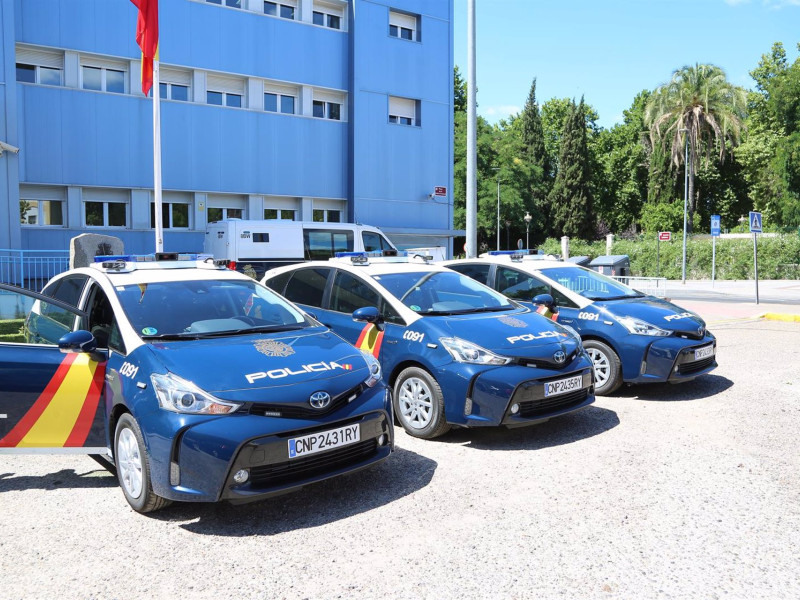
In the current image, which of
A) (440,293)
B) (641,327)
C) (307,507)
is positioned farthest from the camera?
(641,327)

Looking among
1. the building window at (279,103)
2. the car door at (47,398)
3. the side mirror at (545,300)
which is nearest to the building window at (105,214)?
the building window at (279,103)

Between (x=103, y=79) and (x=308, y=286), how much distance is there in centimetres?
1523

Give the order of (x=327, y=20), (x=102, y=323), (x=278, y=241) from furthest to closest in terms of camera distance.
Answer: (x=327, y=20)
(x=278, y=241)
(x=102, y=323)

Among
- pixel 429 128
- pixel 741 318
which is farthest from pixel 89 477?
pixel 429 128

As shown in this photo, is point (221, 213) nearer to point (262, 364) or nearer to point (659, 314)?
point (659, 314)

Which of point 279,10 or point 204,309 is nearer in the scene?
point 204,309

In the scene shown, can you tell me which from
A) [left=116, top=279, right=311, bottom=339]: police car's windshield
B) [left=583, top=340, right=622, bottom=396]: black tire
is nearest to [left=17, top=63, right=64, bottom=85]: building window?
[left=116, top=279, right=311, bottom=339]: police car's windshield

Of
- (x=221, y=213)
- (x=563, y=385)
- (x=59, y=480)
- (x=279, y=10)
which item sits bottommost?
(x=59, y=480)

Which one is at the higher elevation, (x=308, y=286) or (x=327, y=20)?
(x=327, y=20)

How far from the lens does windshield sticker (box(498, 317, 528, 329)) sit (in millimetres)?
6055

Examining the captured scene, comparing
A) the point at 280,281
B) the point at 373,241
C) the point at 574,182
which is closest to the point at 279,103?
the point at 373,241

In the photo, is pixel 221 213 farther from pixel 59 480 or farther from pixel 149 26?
pixel 59 480

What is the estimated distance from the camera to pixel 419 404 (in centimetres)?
577

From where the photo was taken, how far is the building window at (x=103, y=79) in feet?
62.3
